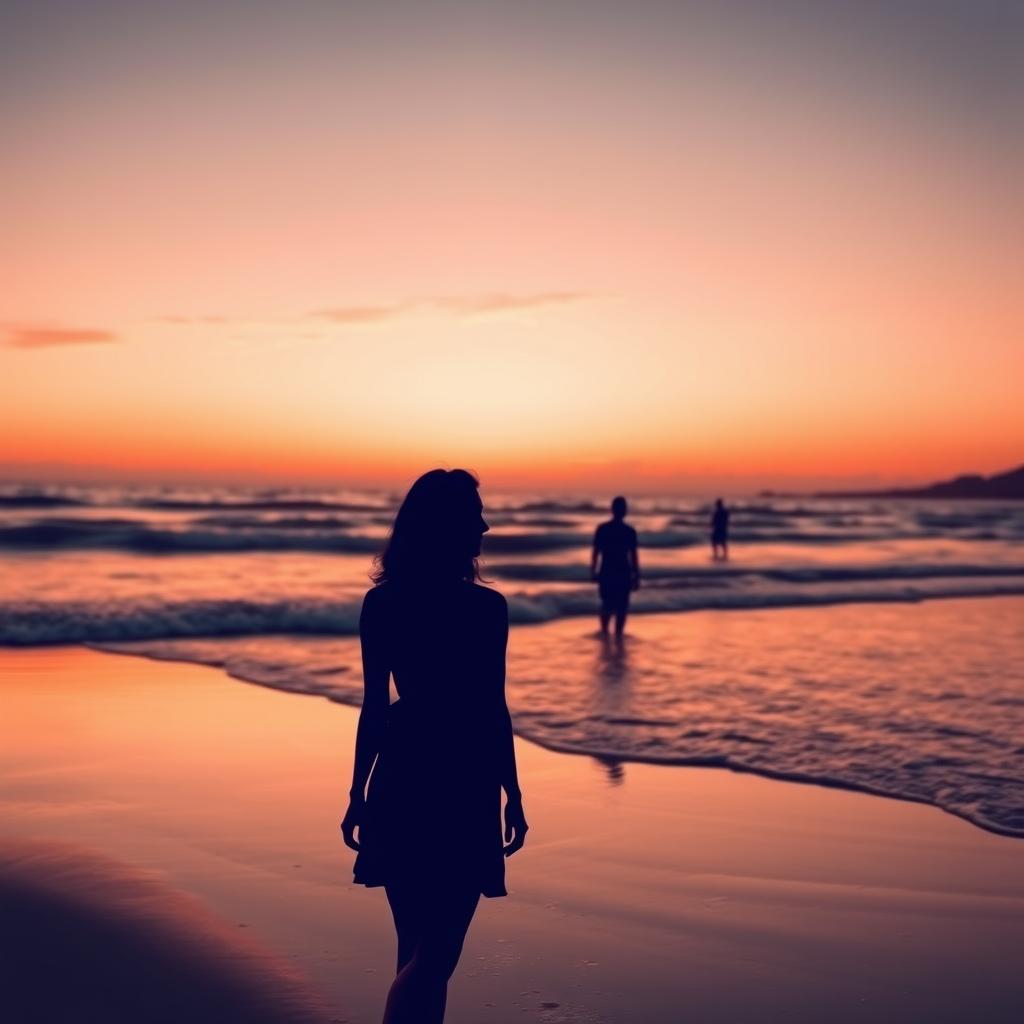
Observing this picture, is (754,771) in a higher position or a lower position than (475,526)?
lower

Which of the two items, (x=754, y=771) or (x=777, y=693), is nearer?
(x=754, y=771)

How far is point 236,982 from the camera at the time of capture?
4.63 m

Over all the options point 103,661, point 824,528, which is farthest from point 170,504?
point 103,661

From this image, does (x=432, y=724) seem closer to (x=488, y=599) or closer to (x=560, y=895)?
(x=488, y=599)

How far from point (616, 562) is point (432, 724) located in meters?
12.9

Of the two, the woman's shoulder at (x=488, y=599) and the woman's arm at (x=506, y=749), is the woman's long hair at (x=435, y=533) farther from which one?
the woman's arm at (x=506, y=749)

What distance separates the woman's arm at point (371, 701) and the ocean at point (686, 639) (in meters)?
5.08

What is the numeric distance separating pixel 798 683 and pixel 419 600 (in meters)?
10.1

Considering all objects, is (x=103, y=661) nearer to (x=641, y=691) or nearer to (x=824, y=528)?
(x=641, y=691)

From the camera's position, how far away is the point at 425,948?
326 centimetres

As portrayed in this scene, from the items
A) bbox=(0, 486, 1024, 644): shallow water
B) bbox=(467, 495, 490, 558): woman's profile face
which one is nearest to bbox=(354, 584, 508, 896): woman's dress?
bbox=(467, 495, 490, 558): woman's profile face

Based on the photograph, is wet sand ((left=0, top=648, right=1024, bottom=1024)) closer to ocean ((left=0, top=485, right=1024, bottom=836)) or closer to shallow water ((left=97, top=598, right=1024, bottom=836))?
shallow water ((left=97, top=598, right=1024, bottom=836))

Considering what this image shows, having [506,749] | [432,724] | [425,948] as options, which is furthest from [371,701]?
[425,948]

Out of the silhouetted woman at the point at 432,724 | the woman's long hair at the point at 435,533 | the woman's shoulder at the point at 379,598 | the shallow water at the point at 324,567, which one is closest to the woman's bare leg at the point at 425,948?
the silhouetted woman at the point at 432,724
